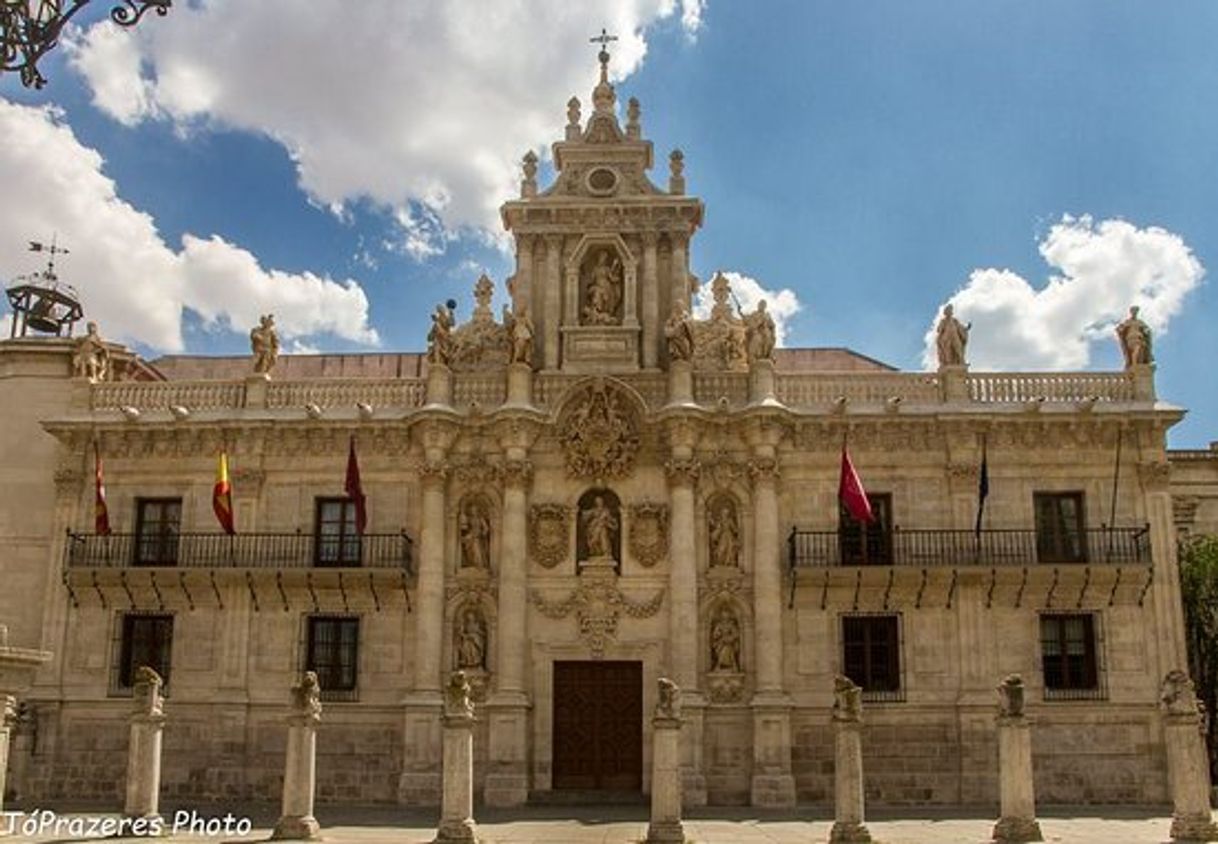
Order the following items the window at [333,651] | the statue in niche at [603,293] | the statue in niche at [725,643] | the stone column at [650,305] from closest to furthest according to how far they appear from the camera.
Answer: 1. the statue in niche at [725,643]
2. the window at [333,651]
3. the stone column at [650,305]
4. the statue in niche at [603,293]

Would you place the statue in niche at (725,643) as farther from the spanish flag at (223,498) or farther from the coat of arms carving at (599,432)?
the spanish flag at (223,498)

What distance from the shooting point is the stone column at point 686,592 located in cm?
2612

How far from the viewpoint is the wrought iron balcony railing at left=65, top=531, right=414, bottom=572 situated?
27906 millimetres

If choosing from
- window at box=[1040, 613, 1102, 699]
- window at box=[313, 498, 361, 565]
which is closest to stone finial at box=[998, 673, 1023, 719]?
window at box=[1040, 613, 1102, 699]

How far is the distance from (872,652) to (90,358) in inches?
772

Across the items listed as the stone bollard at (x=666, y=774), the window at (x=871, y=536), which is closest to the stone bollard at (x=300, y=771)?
the stone bollard at (x=666, y=774)

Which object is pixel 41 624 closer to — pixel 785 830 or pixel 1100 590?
pixel 785 830

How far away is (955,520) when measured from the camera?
27547mm

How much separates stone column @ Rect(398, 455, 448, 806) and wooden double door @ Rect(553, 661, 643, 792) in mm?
2631

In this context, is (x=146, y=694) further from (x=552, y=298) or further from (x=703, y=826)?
(x=552, y=298)

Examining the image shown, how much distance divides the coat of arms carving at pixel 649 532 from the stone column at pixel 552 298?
13.5 feet

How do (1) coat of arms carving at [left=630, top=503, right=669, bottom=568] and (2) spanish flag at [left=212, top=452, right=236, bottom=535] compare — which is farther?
(1) coat of arms carving at [left=630, top=503, right=669, bottom=568]

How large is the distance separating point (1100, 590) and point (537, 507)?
1248 centimetres

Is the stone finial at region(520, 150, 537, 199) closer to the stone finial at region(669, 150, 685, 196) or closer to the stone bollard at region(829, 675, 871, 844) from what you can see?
the stone finial at region(669, 150, 685, 196)
